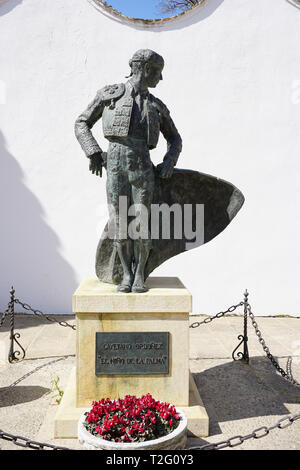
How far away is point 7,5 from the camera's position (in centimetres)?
631

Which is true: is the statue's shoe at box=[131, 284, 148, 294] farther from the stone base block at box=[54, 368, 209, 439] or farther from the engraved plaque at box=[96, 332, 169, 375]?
the stone base block at box=[54, 368, 209, 439]

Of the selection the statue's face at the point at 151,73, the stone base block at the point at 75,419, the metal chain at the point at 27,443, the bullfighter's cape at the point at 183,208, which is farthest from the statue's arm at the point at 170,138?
the metal chain at the point at 27,443

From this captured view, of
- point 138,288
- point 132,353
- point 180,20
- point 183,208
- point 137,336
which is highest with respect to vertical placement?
point 180,20

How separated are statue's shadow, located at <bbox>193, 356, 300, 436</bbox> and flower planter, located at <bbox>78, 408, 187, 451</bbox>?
487 millimetres

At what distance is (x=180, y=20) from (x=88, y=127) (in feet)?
13.6

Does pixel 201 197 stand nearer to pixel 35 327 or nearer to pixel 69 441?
pixel 69 441

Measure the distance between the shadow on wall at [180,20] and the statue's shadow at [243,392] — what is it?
16.7 ft

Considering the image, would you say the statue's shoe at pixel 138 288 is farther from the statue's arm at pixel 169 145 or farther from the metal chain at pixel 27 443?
the metal chain at pixel 27 443

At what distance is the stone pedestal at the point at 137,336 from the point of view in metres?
2.85

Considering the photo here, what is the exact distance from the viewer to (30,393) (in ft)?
11.7

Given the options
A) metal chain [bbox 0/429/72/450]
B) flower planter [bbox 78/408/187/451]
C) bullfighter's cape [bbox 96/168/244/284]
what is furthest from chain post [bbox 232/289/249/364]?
metal chain [bbox 0/429/72/450]

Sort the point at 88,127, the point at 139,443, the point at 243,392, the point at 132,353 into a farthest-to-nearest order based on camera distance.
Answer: the point at 243,392 → the point at 88,127 → the point at 132,353 → the point at 139,443

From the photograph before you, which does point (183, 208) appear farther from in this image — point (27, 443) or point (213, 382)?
point (27, 443)

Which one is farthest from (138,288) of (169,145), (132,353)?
(169,145)
